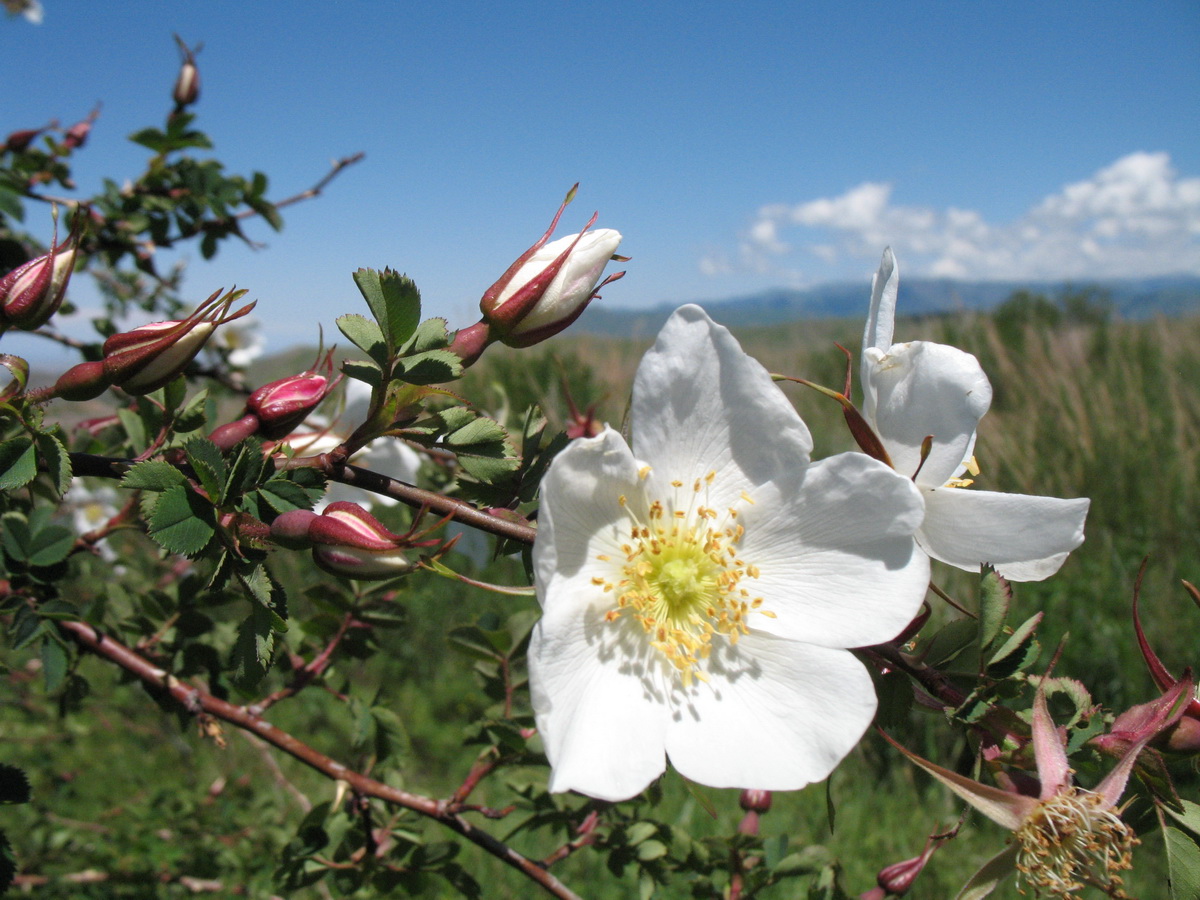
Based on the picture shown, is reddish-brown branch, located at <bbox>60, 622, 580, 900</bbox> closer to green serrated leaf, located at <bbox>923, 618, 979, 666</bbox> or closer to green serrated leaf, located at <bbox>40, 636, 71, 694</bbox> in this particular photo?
green serrated leaf, located at <bbox>40, 636, 71, 694</bbox>

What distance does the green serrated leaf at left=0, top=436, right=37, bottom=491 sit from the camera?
750 millimetres

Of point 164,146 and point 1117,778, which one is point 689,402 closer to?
point 1117,778

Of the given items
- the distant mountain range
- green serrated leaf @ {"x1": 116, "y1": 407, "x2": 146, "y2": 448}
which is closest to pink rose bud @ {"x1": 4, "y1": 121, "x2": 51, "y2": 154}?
green serrated leaf @ {"x1": 116, "y1": 407, "x2": 146, "y2": 448}

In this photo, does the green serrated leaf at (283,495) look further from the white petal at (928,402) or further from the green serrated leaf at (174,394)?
the white petal at (928,402)

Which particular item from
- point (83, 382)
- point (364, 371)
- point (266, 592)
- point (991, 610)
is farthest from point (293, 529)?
point (991, 610)

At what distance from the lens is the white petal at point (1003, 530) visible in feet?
2.52

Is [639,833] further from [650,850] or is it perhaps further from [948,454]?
[948,454]

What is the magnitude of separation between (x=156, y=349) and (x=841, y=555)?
69 cm

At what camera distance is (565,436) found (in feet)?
2.86

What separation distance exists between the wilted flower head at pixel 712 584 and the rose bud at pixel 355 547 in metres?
0.13

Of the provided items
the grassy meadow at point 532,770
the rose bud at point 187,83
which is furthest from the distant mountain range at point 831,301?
the rose bud at point 187,83

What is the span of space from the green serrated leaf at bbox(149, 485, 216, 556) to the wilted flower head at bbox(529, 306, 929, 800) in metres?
0.30

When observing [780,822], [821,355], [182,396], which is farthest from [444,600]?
[821,355]

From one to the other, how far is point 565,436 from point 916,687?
0.44 meters
